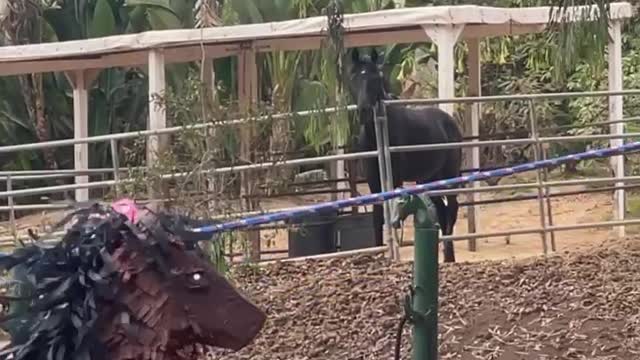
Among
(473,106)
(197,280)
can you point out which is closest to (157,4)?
(473,106)

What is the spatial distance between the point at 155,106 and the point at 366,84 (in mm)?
1743

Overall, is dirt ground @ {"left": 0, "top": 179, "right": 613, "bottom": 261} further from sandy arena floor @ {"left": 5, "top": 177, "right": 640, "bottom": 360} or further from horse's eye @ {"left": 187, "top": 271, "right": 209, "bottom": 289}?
horse's eye @ {"left": 187, "top": 271, "right": 209, "bottom": 289}

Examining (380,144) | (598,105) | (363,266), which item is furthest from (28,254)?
(598,105)

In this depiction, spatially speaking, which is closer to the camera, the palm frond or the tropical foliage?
the palm frond

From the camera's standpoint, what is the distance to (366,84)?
10008 millimetres

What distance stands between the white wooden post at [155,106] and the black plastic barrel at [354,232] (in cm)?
174

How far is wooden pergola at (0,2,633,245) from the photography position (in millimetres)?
10648

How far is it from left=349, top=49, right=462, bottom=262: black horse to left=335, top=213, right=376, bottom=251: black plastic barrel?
0.36 meters

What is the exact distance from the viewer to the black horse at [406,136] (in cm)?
996

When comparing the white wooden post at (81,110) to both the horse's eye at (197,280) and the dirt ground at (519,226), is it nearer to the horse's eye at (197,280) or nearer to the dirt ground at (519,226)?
the dirt ground at (519,226)

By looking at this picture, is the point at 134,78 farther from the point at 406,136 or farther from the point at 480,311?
the point at 480,311

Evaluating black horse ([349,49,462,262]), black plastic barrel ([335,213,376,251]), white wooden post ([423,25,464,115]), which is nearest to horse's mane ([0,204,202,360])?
black horse ([349,49,462,262])

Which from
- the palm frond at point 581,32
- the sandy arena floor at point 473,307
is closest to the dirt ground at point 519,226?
the sandy arena floor at point 473,307

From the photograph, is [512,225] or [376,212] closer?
[376,212]
